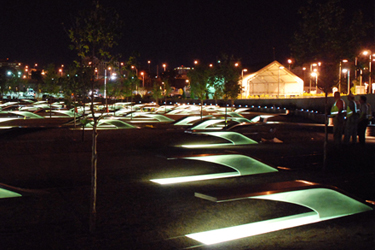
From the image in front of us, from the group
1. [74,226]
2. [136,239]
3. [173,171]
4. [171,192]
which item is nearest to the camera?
[136,239]

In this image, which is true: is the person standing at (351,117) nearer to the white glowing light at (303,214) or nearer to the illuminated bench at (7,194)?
the white glowing light at (303,214)

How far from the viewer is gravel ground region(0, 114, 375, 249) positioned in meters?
5.14

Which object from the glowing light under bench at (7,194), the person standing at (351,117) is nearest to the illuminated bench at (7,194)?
the glowing light under bench at (7,194)

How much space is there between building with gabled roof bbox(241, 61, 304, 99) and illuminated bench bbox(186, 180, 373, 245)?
202 feet

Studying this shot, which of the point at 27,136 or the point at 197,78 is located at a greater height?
the point at 197,78

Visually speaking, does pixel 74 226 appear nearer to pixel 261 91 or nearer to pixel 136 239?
pixel 136 239

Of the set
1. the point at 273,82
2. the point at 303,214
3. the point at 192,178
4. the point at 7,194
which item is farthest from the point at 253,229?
the point at 273,82

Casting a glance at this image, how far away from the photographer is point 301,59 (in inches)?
442

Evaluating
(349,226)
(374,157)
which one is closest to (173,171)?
(349,226)

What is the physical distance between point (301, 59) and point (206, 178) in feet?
15.3

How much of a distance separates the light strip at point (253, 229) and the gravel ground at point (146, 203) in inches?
6.0

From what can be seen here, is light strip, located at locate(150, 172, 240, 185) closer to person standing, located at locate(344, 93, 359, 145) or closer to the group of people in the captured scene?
the group of people

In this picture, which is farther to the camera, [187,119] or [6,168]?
[187,119]

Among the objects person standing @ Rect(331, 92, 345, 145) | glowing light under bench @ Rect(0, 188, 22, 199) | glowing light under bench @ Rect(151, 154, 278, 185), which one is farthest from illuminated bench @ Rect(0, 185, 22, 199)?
person standing @ Rect(331, 92, 345, 145)
